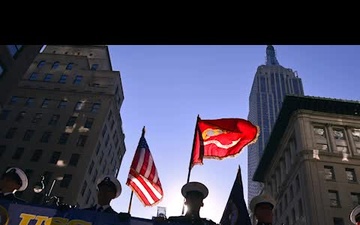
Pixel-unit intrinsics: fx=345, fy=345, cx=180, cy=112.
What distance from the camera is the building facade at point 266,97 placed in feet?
536

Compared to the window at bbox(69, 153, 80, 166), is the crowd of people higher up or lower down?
lower down

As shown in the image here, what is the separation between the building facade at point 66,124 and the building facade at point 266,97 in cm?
11302

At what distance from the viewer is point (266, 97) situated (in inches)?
6708

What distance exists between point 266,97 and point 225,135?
163 metres

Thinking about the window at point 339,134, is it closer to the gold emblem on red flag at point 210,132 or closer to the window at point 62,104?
the gold emblem on red flag at point 210,132

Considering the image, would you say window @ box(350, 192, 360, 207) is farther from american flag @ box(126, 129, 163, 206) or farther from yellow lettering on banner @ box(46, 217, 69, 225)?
yellow lettering on banner @ box(46, 217, 69, 225)

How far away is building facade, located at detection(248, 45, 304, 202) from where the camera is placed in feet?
536

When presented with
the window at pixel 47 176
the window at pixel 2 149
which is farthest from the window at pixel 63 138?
the window at pixel 2 149

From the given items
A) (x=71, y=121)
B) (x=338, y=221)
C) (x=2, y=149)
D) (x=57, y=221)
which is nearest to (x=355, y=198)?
(x=338, y=221)

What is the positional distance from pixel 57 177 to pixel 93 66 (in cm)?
2399

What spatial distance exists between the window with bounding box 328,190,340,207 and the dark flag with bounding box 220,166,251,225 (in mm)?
29848

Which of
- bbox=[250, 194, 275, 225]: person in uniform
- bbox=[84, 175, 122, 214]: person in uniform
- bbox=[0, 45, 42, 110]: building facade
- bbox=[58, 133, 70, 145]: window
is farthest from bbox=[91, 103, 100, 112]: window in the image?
bbox=[250, 194, 275, 225]: person in uniform

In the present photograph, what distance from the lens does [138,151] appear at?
10992 mm
